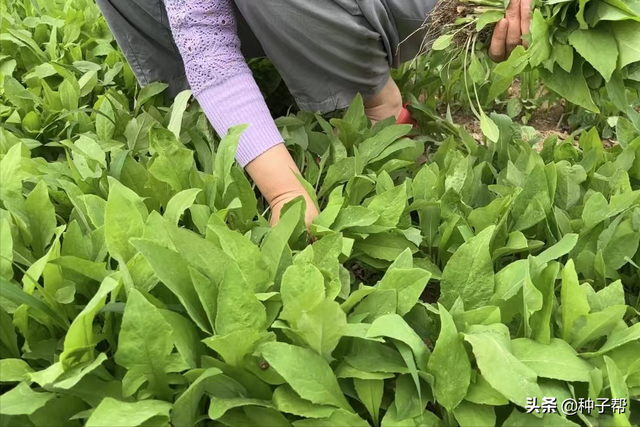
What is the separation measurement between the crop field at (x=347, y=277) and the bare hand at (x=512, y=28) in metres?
0.02

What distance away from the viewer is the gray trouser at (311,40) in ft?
4.30

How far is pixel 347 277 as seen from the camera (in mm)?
941

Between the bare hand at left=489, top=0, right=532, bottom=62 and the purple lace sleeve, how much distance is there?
45 cm

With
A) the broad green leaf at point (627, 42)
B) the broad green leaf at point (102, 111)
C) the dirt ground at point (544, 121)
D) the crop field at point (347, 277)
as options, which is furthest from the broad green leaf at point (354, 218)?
the dirt ground at point (544, 121)

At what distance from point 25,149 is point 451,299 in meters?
0.86

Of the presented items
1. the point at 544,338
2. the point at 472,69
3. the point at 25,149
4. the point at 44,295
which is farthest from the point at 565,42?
the point at 25,149

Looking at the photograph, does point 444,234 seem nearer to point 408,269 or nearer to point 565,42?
point 408,269

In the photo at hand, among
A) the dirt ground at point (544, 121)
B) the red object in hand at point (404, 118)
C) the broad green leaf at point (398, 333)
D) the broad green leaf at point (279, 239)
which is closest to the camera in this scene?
the broad green leaf at point (398, 333)

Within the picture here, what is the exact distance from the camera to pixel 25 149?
123 centimetres

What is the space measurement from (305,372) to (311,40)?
808 mm

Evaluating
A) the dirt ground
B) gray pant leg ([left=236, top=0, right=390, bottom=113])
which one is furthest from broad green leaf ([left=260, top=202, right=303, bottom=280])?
the dirt ground

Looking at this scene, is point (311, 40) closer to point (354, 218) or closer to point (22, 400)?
point (354, 218)

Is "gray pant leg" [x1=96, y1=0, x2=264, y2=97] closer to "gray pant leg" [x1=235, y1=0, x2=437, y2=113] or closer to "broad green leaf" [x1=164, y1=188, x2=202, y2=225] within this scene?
"gray pant leg" [x1=235, y1=0, x2=437, y2=113]

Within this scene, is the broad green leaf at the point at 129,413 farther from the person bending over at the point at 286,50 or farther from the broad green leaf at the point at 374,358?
the person bending over at the point at 286,50
